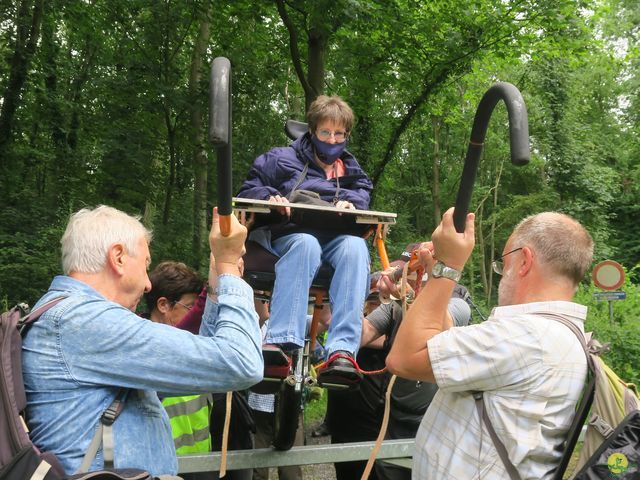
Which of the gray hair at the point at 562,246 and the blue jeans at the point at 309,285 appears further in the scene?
the blue jeans at the point at 309,285

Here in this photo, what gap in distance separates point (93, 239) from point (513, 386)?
140cm

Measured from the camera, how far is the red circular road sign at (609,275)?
9.23m

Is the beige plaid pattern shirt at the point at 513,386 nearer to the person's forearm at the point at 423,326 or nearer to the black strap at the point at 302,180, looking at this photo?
the person's forearm at the point at 423,326

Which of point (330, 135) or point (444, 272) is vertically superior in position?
point (330, 135)

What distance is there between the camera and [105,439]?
64.9 inches

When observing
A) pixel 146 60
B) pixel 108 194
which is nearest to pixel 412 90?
pixel 146 60

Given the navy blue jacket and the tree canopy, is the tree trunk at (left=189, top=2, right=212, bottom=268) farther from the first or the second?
the navy blue jacket

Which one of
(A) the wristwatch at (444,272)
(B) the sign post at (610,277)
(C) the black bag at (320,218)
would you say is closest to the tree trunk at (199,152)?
(B) the sign post at (610,277)

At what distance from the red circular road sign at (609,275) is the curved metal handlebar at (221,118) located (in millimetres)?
9019

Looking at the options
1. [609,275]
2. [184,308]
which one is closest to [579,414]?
[184,308]

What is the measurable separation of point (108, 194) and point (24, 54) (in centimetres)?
264

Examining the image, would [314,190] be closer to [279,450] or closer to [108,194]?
[279,450]

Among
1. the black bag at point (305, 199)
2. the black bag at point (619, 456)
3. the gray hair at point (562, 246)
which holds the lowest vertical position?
the black bag at point (619, 456)

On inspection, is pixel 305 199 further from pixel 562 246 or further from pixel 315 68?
pixel 315 68
